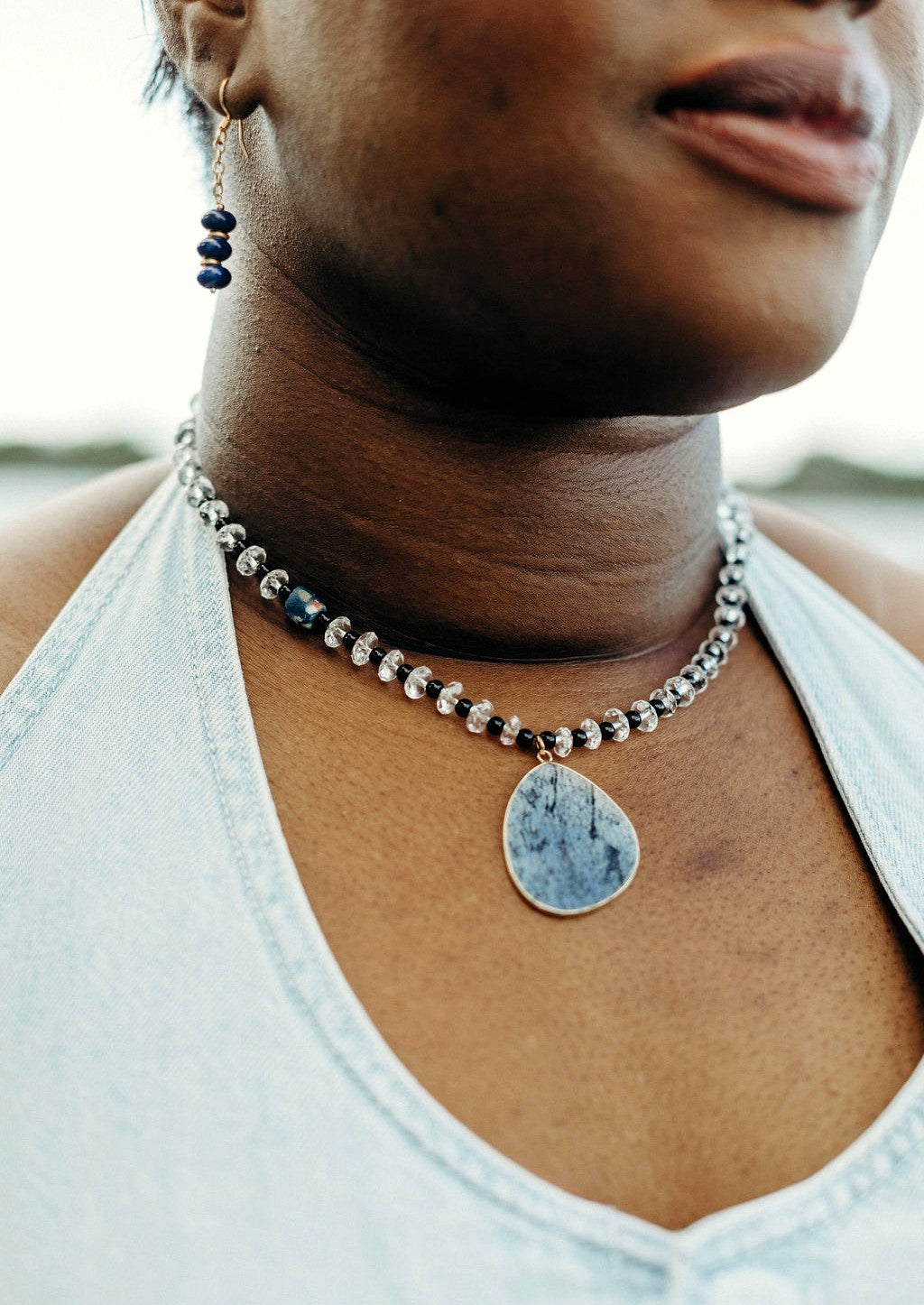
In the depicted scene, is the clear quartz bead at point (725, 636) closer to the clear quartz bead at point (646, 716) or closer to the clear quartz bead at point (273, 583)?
the clear quartz bead at point (646, 716)

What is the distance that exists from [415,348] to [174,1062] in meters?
0.59

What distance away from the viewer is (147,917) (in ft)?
2.79

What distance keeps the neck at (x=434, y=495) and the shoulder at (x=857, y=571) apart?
379 millimetres

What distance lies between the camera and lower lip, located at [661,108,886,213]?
79cm

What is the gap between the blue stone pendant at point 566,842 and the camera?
3.12ft

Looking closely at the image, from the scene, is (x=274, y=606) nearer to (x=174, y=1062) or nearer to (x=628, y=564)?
(x=628, y=564)

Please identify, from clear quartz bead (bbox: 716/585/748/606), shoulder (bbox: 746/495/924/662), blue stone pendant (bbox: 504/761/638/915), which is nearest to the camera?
blue stone pendant (bbox: 504/761/638/915)

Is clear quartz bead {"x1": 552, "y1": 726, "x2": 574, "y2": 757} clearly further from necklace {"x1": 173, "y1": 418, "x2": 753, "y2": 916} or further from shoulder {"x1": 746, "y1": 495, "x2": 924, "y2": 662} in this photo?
shoulder {"x1": 746, "y1": 495, "x2": 924, "y2": 662}

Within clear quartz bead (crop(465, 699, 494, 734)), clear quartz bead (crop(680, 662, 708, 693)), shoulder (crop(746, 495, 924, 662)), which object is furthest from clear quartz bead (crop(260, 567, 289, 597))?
shoulder (crop(746, 495, 924, 662))

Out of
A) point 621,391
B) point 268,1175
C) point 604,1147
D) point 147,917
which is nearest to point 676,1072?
point 604,1147

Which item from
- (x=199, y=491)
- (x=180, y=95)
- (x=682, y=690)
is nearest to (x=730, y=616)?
(x=682, y=690)

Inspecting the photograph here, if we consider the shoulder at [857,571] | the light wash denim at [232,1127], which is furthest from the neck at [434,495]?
the shoulder at [857,571]

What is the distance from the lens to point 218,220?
1.03 m

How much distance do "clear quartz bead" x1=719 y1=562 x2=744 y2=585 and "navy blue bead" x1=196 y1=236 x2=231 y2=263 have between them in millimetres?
638
